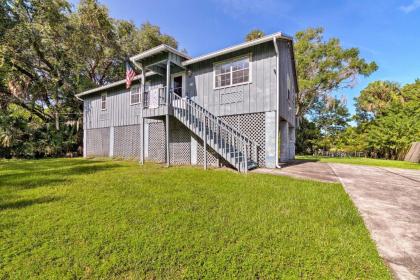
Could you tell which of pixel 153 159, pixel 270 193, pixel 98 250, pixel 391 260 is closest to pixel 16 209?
pixel 98 250

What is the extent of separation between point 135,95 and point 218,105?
5996mm

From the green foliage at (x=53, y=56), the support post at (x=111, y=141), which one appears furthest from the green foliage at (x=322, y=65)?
the support post at (x=111, y=141)

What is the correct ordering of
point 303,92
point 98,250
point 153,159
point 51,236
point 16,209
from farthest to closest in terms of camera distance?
point 303,92 → point 153,159 → point 16,209 → point 51,236 → point 98,250

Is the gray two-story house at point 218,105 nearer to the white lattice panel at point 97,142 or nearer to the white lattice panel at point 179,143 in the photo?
the white lattice panel at point 179,143

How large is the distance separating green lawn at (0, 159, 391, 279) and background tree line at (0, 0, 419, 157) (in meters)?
14.3

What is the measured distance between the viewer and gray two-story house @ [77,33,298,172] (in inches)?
315

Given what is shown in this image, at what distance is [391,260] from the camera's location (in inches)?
92.9

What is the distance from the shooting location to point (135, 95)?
12.5 m

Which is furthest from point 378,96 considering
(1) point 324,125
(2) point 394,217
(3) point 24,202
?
(3) point 24,202

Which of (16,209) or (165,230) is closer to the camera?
(165,230)

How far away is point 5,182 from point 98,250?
5.45 meters

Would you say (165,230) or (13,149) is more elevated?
(13,149)

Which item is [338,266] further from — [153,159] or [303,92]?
[303,92]

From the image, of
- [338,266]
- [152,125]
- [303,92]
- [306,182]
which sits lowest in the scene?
[338,266]
